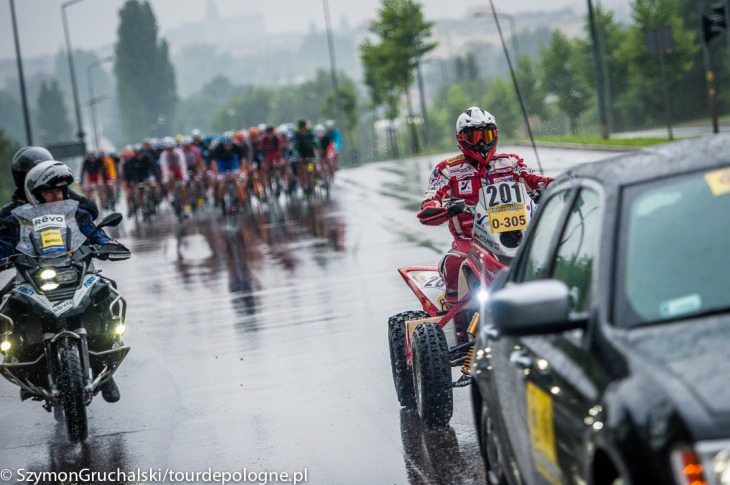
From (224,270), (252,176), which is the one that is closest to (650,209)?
(224,270)

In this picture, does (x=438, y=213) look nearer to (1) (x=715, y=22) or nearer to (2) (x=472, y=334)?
(2) (x=472, y=334)

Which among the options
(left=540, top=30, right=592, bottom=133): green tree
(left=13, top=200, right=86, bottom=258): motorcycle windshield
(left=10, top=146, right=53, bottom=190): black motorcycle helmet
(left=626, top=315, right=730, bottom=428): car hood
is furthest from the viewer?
(left=540, top=30, right=592, bottom=133): green tree

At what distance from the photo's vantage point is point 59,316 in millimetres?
8969

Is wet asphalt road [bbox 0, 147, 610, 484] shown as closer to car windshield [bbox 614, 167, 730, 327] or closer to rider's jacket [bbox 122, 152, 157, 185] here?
car windshield [bbox 614, 167, 730, 327]

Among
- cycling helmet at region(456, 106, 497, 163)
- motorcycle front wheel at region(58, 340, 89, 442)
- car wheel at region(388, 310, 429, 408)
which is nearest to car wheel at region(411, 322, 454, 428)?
car wheel at region(388, 310, 429, 408)

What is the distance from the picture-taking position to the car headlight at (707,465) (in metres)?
3.26

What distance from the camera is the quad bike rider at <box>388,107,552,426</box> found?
816cm

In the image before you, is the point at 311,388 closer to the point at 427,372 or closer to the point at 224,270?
the point at 427,372

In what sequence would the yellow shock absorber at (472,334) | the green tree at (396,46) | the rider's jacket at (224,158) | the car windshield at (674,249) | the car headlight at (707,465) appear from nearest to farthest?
the car headlight at (707,465) < the car windshield at (674,249) < the yellow shock absorber at (472,334) < the rider's jacket at (224,158) < the green tree at (396,46)

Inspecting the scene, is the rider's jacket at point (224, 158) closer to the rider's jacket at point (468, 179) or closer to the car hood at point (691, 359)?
the rider's jacket at point (468, 179)

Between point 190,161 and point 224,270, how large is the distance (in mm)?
19546

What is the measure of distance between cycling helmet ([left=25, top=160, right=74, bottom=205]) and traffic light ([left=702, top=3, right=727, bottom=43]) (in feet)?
57.0

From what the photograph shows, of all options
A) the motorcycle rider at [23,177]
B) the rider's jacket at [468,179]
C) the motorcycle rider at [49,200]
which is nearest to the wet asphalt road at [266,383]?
the motorcycle rider at [49,200]

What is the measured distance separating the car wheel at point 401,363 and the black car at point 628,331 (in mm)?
3492
